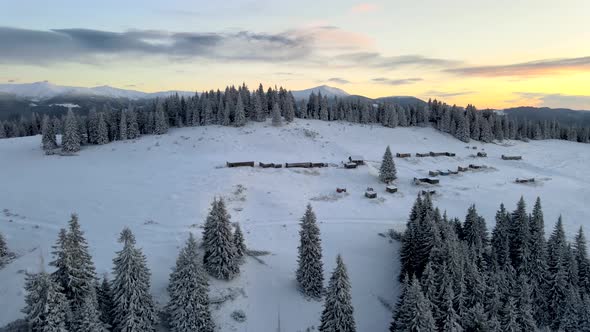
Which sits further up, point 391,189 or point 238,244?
point 391,189

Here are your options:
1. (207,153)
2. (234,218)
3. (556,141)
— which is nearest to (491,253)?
(234,218)

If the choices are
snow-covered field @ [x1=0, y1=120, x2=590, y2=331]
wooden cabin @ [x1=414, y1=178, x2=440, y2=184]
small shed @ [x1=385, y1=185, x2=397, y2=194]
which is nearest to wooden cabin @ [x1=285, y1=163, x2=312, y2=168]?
snow-covered field @ [x1=0, y1=120, x2=590, y2=331]

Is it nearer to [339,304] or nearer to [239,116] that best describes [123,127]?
[239,116]

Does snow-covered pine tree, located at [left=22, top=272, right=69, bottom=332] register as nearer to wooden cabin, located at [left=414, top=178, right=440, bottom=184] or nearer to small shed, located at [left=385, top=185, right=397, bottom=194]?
small shed, located at [left=385, top=185, right=397, bottom=194]

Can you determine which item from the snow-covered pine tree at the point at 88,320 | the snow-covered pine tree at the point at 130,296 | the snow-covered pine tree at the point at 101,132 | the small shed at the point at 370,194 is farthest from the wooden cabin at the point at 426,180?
the snow-covered pine tree at the point at 101,132

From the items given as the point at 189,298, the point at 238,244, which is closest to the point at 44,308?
the point at 189,298

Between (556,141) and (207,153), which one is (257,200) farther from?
(556,141)

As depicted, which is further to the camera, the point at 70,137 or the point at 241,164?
the point at 70,137
